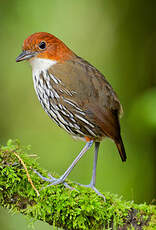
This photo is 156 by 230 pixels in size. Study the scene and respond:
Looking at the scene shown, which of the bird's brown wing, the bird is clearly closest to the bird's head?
the bird

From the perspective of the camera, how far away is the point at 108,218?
8.64 ft

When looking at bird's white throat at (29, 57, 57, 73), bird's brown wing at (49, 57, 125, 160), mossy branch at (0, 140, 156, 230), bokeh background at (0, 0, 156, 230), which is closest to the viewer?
mossy branch at (0, 140, 156, 230)

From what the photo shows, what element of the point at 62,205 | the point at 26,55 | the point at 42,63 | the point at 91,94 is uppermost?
the point at 26,55

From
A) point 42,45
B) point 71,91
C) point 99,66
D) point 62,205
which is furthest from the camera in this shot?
point 99,66

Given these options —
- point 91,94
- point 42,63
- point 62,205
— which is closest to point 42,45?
point 42,63

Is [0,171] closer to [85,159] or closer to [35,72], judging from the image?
[35,72]

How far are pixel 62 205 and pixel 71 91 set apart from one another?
964 millimetres

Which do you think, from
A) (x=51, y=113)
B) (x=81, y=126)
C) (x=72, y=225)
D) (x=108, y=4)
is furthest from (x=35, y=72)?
(x=108, y=4)

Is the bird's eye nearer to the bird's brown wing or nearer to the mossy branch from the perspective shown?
the bird's brown wing

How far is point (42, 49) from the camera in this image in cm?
321

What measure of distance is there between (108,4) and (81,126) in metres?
3.98

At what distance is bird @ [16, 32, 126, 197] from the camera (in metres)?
3.11

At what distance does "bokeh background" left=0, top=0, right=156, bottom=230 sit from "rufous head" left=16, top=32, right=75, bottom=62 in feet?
9.44

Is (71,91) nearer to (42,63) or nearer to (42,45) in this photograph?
(42,63)
